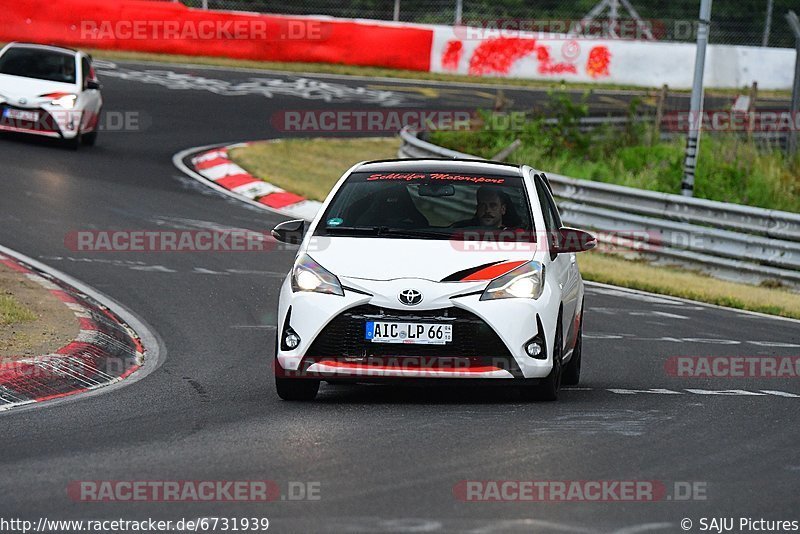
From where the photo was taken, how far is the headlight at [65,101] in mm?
→ 21594

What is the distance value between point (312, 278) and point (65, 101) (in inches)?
563

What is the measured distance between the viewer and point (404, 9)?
36438 mm

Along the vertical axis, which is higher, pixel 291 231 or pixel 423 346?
pixel 291 231

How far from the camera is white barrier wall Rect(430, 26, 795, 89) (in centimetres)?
3812

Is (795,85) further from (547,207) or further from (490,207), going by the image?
(490,207)

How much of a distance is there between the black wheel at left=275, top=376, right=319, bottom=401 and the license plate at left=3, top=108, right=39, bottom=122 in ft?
46.4

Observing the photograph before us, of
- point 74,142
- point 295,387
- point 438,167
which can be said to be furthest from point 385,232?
point 74,142

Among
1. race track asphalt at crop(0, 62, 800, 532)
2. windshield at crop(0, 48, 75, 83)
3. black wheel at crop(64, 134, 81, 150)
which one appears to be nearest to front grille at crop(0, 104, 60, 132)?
black wheel at crop(64, 134, 81, 150)

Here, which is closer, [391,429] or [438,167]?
[391,429]

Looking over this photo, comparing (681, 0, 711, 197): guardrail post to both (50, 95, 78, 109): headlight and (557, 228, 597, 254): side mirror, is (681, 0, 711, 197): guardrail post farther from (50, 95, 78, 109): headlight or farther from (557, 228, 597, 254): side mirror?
(557, 228, 597, 254): side mirror

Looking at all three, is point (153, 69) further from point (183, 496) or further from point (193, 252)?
point (183, 496)

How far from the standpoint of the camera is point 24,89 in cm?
2155

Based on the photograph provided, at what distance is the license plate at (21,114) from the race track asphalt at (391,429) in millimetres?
Answer: 7049

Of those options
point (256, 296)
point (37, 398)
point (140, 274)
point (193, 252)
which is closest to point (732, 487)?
point (37, 398)
